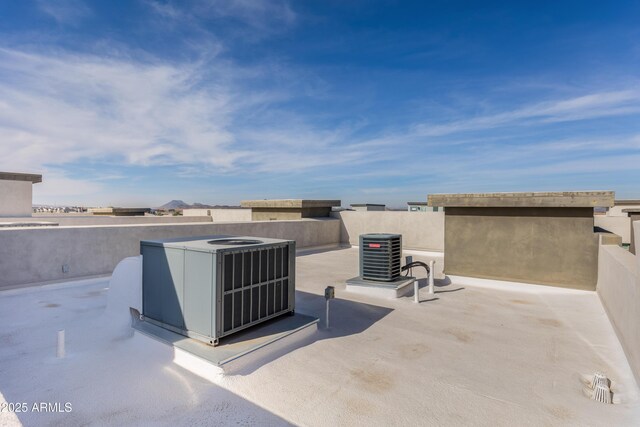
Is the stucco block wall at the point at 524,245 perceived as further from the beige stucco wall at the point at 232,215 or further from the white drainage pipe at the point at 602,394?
the beige stucco wall at the point at 232,215

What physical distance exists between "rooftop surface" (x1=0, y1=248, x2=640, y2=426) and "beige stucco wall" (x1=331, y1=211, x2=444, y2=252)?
8744 millimetres

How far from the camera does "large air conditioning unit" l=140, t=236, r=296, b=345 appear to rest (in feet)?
14.6

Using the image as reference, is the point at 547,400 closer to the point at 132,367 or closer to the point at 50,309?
the point at 132,367

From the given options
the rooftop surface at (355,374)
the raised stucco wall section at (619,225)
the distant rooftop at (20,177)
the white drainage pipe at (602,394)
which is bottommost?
the rooftop surface at (355,374)

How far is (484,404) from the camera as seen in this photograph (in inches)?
140

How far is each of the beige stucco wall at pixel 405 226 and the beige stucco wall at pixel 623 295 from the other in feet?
26.2

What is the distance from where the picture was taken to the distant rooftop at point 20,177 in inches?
670

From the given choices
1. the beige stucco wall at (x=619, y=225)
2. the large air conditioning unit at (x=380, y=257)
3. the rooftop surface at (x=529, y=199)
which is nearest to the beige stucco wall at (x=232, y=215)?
the large air conditioning unit at (x=380, y=257)

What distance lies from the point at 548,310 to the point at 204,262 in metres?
6.89

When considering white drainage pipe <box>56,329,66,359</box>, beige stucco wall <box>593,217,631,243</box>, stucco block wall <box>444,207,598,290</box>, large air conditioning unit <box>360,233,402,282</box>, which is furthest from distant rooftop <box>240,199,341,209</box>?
white drainage pipe <box>56,329,66,359</box>

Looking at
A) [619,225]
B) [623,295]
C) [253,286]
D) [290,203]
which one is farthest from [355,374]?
[619,225]

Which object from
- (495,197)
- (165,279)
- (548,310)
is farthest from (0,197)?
(548,310)

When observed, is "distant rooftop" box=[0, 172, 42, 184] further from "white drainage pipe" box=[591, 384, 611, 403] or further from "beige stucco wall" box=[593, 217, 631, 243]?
"beige stucco wall" box=[593, 217, 631, 243]

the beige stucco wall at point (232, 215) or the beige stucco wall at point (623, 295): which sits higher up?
the beige stucco wall at point (232, 215)
